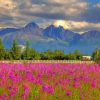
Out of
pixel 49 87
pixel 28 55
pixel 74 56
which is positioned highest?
pixel 28 55

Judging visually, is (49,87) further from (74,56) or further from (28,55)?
(28,55)

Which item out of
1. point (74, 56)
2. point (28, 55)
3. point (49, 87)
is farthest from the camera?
point (28, 55)

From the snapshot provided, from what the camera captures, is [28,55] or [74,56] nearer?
[74,56]

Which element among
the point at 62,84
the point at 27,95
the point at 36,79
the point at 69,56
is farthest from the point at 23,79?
the point at 69,56

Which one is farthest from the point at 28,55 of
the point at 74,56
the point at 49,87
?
the point at 49,87

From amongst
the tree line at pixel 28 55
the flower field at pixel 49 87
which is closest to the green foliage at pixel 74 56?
the tree line at pixel 28 55

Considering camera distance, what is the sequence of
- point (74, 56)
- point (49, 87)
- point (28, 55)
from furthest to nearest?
1. point (28, 55)
2. point (74, 56)
3. point (49, 87)

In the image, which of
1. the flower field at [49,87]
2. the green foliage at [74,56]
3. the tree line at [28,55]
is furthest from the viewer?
the green foliage at [74,56]

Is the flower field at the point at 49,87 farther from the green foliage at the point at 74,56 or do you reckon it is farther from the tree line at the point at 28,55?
the green foliage at the point at 74,56

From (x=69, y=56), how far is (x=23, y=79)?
282ft

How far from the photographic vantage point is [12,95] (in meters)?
7.95

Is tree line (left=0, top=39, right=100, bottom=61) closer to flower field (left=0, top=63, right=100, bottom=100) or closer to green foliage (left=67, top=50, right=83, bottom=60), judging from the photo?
green foliage (left=67, top=50, right=83, bottom=60)

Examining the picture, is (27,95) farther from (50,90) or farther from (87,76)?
(87,76)

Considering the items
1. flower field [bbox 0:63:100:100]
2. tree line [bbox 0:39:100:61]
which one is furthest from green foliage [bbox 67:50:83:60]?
flower field [bbox 0:63:100:100]
